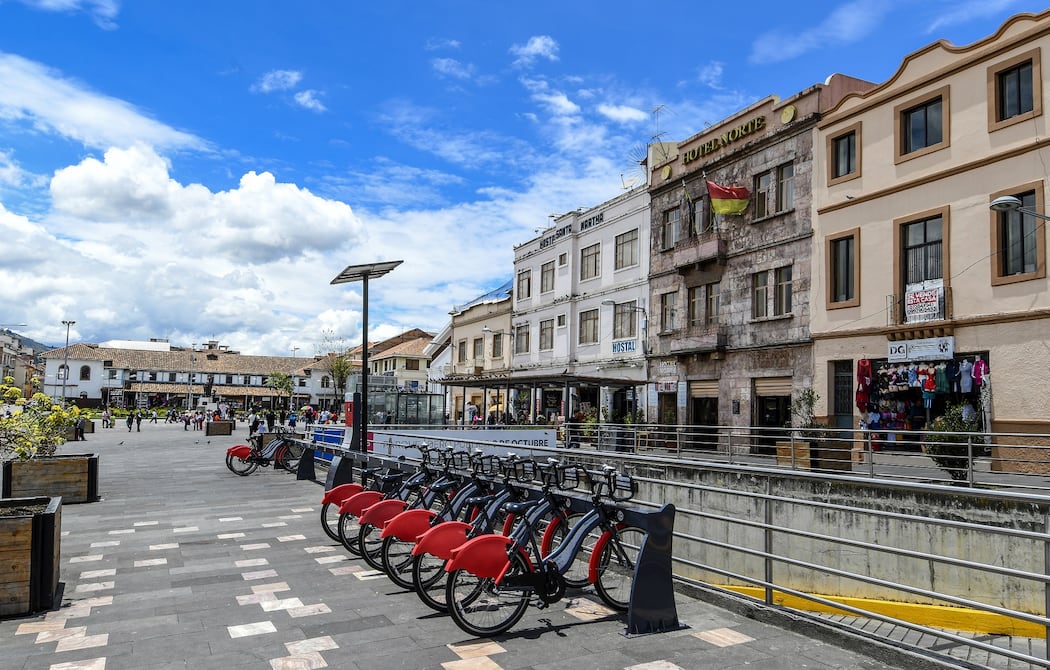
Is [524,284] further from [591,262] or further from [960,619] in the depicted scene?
[960,619]

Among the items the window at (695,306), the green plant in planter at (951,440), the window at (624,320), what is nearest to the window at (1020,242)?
the green plant in planter at (951,440)

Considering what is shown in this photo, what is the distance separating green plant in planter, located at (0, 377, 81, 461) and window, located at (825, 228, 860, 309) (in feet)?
65.9

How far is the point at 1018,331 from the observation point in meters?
18.6

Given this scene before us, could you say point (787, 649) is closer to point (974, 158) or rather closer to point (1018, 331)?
point (1018, 331)

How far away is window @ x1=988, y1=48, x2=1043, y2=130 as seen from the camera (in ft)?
60.2

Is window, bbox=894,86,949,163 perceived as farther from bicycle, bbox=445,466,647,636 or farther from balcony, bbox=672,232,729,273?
bicycle, bbox=445,466,647,636

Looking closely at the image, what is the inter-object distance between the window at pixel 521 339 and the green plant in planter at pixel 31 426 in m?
27.6

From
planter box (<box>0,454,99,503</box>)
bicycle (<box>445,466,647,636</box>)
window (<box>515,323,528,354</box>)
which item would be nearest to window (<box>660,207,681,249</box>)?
window (<box>515,323,528,354</box>)

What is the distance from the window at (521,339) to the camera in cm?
4199

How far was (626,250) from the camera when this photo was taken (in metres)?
34.0

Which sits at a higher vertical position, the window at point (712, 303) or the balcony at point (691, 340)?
the window at point (712, 303)

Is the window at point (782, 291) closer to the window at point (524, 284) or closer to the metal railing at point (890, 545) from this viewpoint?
the metal railing at point (890, 545)

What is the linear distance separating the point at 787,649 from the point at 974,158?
1830 cm

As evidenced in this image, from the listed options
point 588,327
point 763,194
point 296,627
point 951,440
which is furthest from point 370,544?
point 588,327
